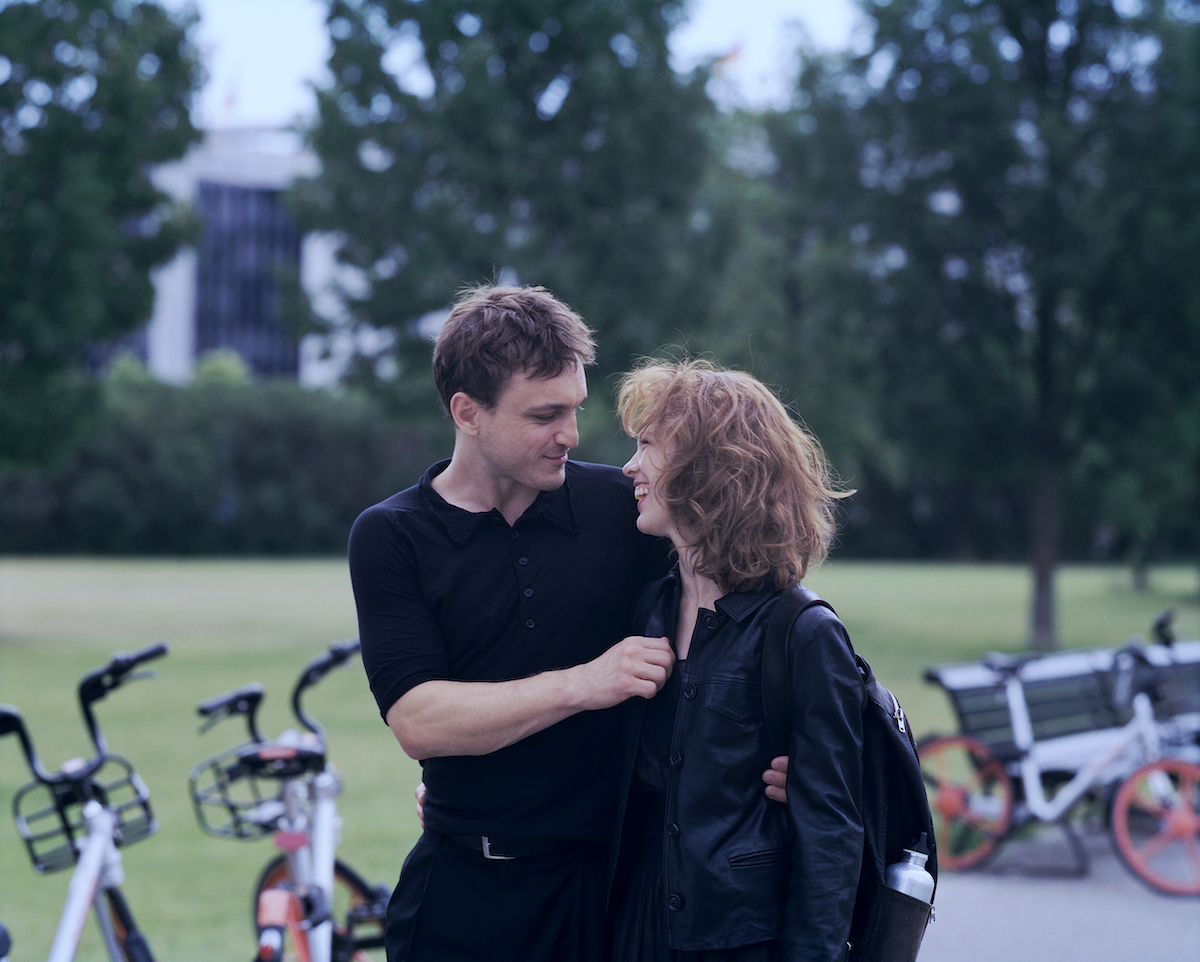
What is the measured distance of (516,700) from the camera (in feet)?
7.14

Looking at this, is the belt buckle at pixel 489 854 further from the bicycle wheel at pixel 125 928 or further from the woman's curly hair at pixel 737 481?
the bicycle wheel at pixel 125 928

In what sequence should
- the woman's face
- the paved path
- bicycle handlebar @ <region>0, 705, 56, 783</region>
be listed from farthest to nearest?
1. the paved path
2. bicycle handlebar @ <region>0, 705, 56, 783</region>
3. the woman's face

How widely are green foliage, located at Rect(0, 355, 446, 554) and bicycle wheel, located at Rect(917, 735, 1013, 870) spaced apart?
36.2 meters

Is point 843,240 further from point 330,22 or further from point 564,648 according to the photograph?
point 564,648

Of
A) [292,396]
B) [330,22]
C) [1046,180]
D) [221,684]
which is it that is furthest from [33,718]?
[292,396]

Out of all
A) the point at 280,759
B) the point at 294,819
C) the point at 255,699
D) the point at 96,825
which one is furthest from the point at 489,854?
the point at 255,699

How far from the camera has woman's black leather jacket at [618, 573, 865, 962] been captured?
2.02 metres

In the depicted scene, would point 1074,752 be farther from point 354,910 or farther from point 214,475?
point 214,475

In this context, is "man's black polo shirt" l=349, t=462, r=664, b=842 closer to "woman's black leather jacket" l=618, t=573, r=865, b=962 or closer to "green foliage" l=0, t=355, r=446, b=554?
"woman's black leather jacket" l=618, t=573, r=865, b=962

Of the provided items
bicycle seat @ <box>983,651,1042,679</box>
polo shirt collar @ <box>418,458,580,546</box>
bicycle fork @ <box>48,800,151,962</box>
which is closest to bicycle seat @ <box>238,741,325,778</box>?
bicycle fork @ <box>48,800,151,962</box>

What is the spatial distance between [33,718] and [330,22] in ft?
34.7

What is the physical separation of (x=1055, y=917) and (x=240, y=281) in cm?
9903

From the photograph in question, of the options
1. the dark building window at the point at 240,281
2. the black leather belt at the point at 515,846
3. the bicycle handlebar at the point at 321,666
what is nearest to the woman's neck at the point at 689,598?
the black leather belt at the point at 515,846

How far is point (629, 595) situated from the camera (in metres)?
2.53
